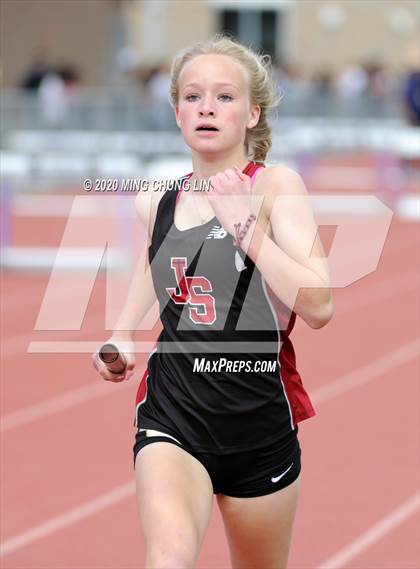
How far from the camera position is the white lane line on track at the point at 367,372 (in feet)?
26.1

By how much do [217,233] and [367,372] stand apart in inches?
211

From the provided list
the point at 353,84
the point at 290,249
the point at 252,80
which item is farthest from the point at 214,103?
the point at 353,84

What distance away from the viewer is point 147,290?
12.2ft

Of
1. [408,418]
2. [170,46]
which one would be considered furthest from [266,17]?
[408,418]

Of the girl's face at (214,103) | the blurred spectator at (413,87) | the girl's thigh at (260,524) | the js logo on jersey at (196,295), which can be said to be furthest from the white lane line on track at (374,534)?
the blurred spectator at (413,87)

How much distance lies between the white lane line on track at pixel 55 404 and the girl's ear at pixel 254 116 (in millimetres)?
3850

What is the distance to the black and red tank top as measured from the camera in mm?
3387

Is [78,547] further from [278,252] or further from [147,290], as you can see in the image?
[278,252]

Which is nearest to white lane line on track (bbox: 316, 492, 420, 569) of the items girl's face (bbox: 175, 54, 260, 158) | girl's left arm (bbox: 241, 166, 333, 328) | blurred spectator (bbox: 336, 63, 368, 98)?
girl's left arm (bbox: 241, 166, 333, 328)

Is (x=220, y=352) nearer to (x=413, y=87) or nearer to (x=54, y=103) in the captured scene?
(x=413, y=87)

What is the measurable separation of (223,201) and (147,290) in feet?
1.86

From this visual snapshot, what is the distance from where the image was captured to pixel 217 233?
134 inches

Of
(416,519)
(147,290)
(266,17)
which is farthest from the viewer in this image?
(266,17)

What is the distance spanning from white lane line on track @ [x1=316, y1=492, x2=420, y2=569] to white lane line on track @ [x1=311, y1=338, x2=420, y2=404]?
1.96m
